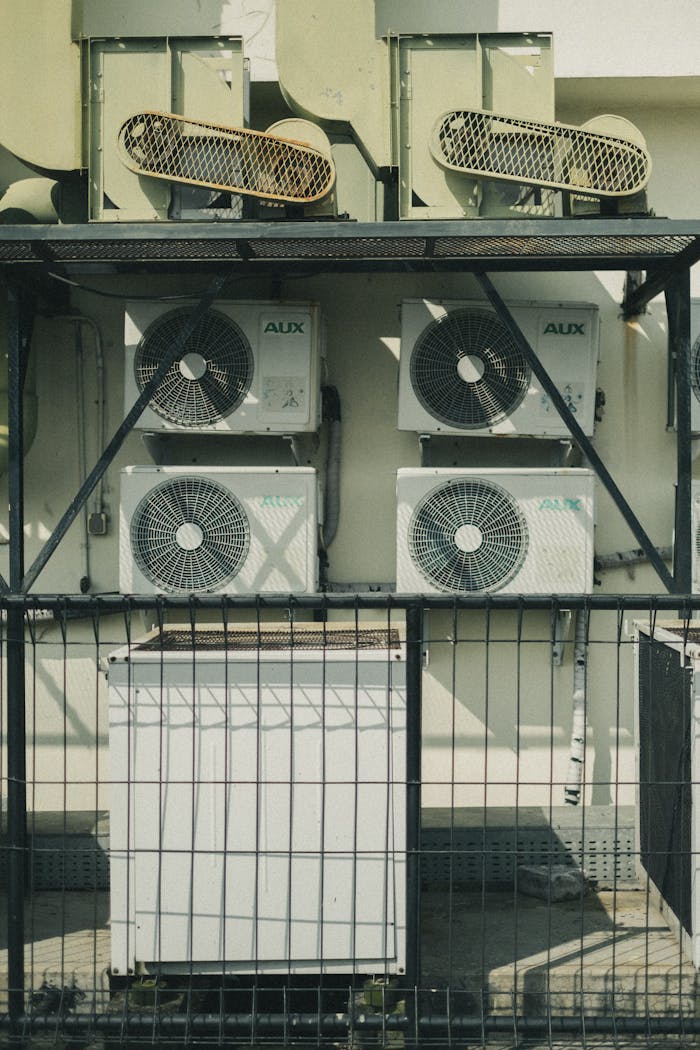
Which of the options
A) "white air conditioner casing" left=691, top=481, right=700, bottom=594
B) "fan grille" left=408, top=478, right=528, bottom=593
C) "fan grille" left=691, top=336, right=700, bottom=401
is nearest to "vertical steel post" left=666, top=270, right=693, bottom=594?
"white air conditioner casing" left=691, top=481, right=700, bottom=594

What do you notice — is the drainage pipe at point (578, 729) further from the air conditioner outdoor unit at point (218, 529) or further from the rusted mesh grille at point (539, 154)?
the rusted mesh grille at point (539, 154)

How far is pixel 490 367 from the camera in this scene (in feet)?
15.2

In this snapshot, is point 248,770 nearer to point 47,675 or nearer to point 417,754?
point 417,754

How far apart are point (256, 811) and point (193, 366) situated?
222 cm

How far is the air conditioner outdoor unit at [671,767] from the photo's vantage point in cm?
308

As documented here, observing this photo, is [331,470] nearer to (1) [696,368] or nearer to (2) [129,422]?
(2) [129,422]

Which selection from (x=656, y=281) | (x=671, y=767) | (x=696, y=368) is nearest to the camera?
(x=671, y=767)

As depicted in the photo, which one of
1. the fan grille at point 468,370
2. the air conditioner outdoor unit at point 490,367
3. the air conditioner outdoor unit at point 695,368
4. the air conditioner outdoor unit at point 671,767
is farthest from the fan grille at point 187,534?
the air conditioner outdoor unit at point 695,368

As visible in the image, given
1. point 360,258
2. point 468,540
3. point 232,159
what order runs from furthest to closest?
point 468,540 → point 360,258 → point 232,159

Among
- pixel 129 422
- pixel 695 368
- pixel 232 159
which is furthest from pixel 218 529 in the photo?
pixel 695 368

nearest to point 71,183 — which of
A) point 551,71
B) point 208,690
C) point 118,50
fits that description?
point 118,50

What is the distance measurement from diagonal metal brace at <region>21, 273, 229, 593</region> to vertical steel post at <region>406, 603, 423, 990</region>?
174cm

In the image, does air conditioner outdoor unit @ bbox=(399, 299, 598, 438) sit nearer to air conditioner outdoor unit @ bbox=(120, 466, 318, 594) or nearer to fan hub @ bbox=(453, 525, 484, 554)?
fan hub @ bbox=(453, 525, 484, 554)

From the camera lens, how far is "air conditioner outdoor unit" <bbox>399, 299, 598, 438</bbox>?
461 centimetres
